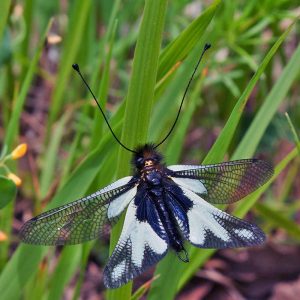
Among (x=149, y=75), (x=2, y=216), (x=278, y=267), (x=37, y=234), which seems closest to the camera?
(x=149, y=75)

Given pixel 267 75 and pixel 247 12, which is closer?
pixel 247 12

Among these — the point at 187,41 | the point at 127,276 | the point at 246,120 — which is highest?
the point at 246,120

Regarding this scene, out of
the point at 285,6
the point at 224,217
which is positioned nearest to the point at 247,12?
the point at 285,6

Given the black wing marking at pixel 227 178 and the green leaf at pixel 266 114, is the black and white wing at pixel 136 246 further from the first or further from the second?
the green leaf at pixel 266 114

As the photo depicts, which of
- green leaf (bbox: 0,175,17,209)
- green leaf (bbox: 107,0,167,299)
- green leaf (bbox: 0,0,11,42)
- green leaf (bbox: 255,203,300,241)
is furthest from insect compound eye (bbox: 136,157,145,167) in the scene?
green leaf (bbox: 255,203,300,241)

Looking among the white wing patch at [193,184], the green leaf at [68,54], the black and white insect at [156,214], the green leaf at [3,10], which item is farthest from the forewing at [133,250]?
the green leaf at [68,54]

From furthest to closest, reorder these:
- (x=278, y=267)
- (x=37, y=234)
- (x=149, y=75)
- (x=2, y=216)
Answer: (x=278, y=267), (x=2, y=216), (x=37, y=234), (x=149, y=75)

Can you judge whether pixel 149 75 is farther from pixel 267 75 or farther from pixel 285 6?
pixel 267 75

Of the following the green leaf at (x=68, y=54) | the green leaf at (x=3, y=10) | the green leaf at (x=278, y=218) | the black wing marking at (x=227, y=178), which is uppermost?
the green leaf at (x=68, y=54)

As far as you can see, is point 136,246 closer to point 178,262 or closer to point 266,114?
point 178,262
